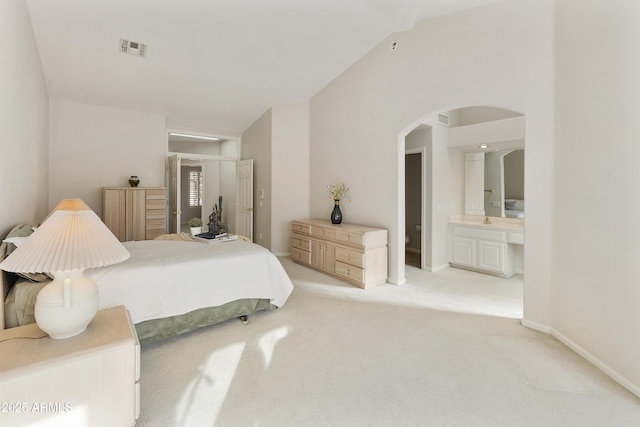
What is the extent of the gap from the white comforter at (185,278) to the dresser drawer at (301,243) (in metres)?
1.77

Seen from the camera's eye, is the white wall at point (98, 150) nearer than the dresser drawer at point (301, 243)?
Yes

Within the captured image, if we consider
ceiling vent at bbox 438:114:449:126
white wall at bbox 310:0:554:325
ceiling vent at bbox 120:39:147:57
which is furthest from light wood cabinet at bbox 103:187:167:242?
ceiling vent at bbox 438:114:449:126

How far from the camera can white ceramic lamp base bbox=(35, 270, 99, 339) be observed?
1410 millimetres

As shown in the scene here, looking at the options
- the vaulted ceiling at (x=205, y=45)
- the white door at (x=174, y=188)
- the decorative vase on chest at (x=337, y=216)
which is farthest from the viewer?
the white door at (x=174, y=188)

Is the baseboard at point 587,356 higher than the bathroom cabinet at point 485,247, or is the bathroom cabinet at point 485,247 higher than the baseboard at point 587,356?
the bathroom cabinet at point 485,247

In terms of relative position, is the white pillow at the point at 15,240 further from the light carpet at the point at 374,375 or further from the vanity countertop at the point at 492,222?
the vanity countertop at the point at 492,222

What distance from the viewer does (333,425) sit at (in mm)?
1618

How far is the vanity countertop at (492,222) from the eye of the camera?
14.4 feet

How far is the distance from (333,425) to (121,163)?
5.42 metres

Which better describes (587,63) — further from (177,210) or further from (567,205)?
(177,210)

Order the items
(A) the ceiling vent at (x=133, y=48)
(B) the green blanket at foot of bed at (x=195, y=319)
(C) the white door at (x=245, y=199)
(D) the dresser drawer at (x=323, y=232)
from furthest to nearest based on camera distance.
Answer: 1. (C) the white door at (x=245, y=199)
2. (D) the dresser drawer at (x=323, y=232)
3. (A) the ceiling vent at (x=133, y=48)
4. (B) the green blanket at foot of bed at (x=195, y=319)

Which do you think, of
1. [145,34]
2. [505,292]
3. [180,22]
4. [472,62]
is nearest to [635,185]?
[472,62]

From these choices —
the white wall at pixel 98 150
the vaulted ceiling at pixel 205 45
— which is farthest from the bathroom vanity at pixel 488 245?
the white wall at pixel 98 150

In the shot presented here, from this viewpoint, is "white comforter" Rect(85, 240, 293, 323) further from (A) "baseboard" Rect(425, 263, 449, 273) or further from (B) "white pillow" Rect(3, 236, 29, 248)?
(A) "baseboard" Rect(425, 263, 449, 273)
